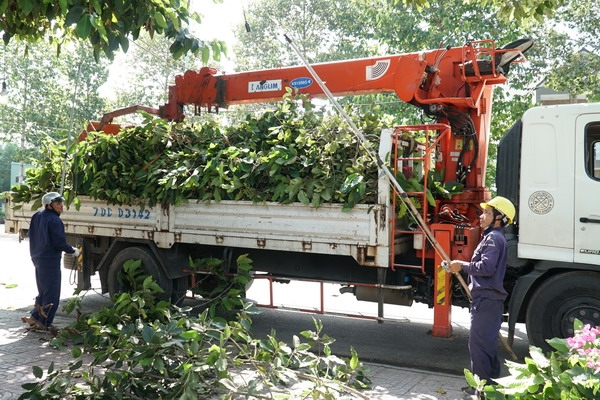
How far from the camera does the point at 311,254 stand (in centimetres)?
725

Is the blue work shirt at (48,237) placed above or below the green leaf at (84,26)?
below

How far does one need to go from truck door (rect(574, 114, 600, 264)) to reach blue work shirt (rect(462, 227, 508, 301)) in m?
1.18

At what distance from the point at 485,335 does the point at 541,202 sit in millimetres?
1651

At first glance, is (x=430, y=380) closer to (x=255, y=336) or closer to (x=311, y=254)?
(x=311, y=254)

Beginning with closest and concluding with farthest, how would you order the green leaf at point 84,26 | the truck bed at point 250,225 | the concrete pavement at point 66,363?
the green leaf at point 84,26 < the concrete pavement at point 66,363 < the truck bed at point 250,225

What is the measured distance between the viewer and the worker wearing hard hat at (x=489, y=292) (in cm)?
497

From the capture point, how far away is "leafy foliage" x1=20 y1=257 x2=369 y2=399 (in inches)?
182

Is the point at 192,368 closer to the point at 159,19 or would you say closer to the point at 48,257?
the point at 159,19

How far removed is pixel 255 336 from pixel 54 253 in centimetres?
266

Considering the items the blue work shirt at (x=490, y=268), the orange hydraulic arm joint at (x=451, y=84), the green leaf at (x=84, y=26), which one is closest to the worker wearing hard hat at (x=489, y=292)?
the blue work shirt at (x=490, y=268)

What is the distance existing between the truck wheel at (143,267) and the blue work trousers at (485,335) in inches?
162

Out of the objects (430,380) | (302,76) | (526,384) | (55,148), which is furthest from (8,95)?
(526,384)

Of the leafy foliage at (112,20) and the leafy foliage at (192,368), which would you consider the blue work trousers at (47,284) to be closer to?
the leafy foliage at (192,368)

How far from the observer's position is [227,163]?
7.27m
